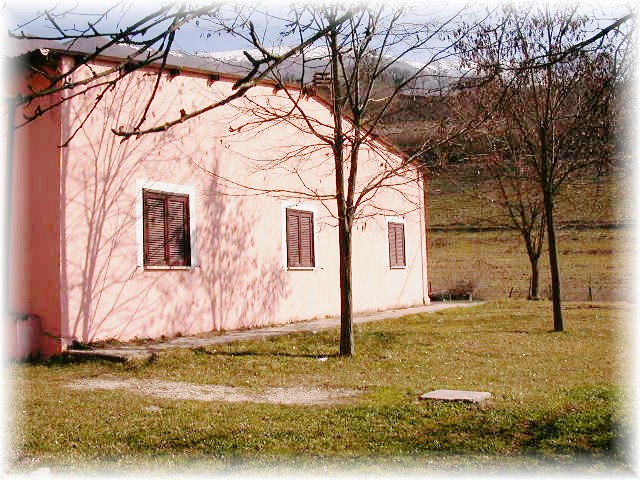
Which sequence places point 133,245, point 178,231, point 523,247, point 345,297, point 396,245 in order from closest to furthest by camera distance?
1. point 345,297
2. point 133,245
3. point 178,231
4. point 396,245
5. point 523,247

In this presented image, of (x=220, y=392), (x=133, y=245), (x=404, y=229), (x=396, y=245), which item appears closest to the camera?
(x=220, y=392)

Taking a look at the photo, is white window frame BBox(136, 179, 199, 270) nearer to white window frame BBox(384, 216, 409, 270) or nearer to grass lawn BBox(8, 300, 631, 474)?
grass lawn BBox(8, 300, 631, 474)

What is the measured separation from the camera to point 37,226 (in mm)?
10742

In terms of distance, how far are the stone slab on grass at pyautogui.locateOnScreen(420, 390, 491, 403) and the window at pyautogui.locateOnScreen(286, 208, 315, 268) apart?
8.55 metres

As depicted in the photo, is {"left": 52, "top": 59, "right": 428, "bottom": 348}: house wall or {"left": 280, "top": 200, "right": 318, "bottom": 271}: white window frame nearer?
{"left": 52, "top": 59, "right": 428, "bottom": 348}: house wall

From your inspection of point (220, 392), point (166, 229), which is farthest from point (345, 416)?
point (166, 229)

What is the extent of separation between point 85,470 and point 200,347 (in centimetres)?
589

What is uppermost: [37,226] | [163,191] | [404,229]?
[163,191]

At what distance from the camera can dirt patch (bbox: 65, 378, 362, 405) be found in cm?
775

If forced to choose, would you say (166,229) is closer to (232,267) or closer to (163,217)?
(163,217)

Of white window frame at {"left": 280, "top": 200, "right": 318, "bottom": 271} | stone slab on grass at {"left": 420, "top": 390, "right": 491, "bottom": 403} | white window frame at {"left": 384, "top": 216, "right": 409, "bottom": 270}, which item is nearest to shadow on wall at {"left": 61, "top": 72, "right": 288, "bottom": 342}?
white window frame at {"left": 280, "top": 200, "right": 318, "bottom": 271}

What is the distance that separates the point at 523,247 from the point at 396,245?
2490 centimetres

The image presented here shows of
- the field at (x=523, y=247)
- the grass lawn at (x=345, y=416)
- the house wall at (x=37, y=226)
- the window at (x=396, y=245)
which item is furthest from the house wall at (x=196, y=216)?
the field at (x=523, y=247)

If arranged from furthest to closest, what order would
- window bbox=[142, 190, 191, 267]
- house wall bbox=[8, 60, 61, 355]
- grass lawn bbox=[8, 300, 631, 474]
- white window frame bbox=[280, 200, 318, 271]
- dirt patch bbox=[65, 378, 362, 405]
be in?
white window frame bbox=[280, 200, 318, 271], window bbox=[142, 190, 191, 267], house wall bbox=[8, 60, 61, 355], dirt patch bbox=[65, 378, 362, 405], grass lawn bbox=[8, 300, 631, 474]
